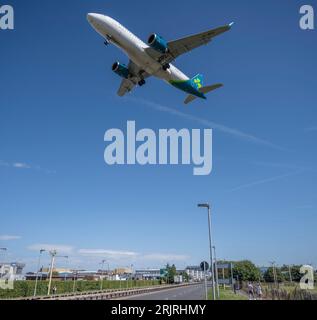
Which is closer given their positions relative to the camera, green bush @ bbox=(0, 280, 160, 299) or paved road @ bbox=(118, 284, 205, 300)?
paved road @ bbox=(118, 284, 205, 300)

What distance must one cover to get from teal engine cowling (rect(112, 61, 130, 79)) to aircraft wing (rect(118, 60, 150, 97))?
637 millimetres

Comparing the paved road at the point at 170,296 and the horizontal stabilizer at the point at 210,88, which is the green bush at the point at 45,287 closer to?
the paved road at the point at 170,296

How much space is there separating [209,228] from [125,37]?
57.8ft

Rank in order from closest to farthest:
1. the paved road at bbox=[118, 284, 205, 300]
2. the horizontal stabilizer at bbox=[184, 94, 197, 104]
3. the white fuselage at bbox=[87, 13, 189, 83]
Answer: the white fuselage at bbox=[87, 13, 189, 83] → the horizontal stabilizer at bbox=[184, 94, 197, 104] → the paved road at bbox=[118, 284, 205, 300]

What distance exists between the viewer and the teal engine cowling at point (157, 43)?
27953 millimetres

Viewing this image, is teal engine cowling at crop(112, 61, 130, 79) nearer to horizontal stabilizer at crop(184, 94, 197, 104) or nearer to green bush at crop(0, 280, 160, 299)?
horizontal stabilizer at crop(184, 94, 197, 104)

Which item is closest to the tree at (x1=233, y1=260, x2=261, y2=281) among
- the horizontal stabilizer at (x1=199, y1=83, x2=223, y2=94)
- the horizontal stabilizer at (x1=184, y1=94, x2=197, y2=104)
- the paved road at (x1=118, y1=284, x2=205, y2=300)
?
the paved road at (x1=118, y1=284, x2=205, y2=300)

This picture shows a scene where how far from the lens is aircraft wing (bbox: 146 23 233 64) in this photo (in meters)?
28.3

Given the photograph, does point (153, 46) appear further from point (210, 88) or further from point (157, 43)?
point (210, 88)

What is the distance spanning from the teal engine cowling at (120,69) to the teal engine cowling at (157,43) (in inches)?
252

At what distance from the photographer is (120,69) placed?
111ft
